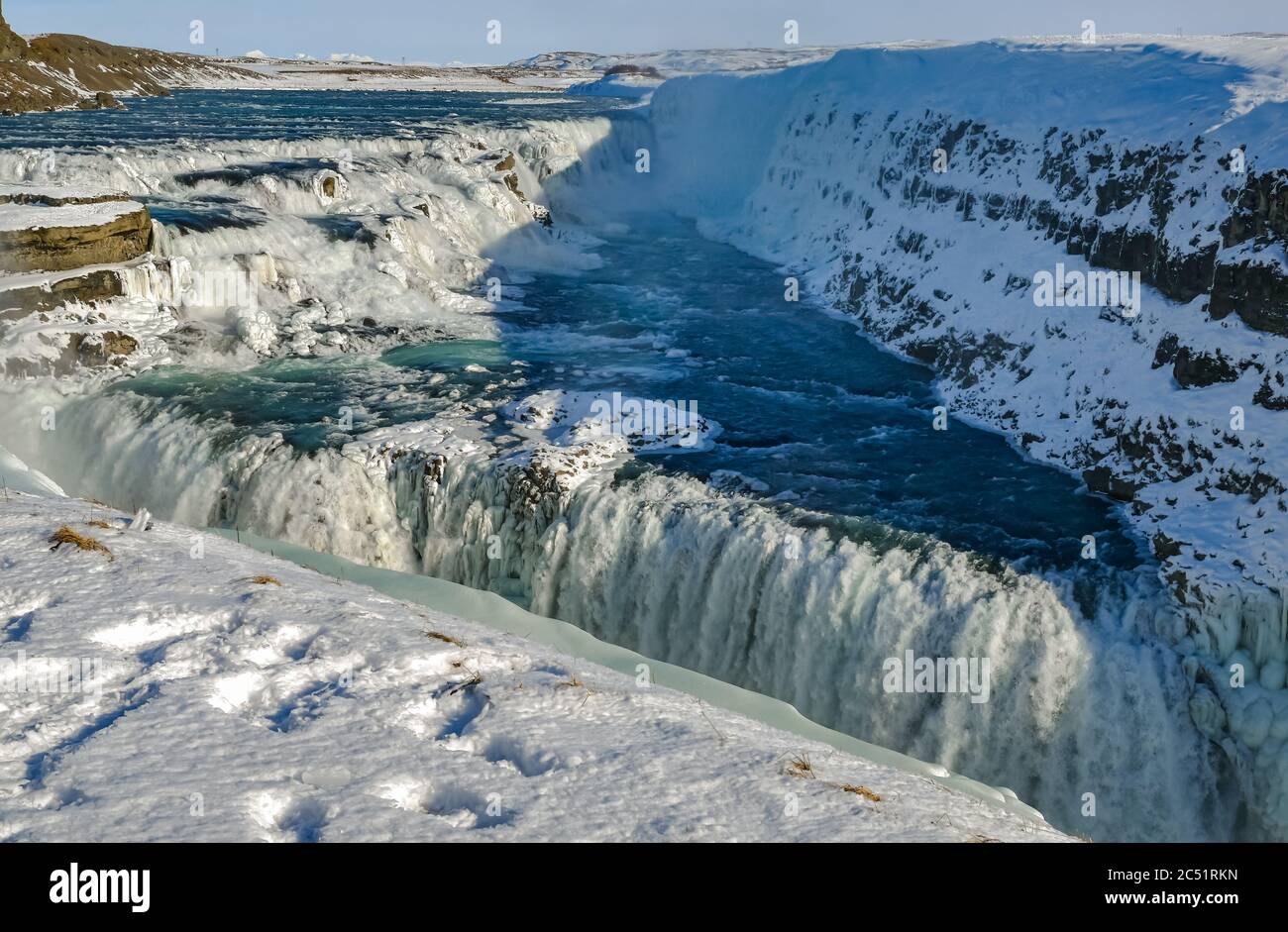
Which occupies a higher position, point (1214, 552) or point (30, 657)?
point (30, 657)

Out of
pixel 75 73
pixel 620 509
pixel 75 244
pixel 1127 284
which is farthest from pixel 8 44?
pixel 1127 284

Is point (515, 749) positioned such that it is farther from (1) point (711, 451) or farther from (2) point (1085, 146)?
(2) point (1085, 146)

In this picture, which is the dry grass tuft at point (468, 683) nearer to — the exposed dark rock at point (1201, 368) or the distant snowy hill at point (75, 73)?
the exposed dark rock at point (1201, 368)

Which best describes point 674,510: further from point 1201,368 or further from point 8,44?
point 8,44

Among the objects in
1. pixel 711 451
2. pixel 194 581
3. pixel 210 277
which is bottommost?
pixel 711 451

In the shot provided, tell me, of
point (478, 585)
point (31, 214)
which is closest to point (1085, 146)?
point (478, 585)

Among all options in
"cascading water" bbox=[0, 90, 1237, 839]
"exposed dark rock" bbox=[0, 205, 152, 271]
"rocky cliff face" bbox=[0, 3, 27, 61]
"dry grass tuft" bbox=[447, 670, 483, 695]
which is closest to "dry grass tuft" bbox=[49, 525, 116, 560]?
"dry grass tuft" bbox=[447, 670, 483, 695]

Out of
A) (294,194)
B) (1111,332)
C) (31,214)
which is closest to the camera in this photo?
(1111,332)
